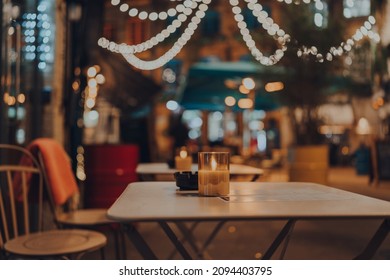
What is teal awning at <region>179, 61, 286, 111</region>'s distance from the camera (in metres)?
7.27

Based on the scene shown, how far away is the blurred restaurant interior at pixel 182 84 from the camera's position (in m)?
3.41

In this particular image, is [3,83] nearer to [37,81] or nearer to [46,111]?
[37,81]

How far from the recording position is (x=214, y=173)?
1491mm

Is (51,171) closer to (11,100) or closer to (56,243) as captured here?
(56,243)

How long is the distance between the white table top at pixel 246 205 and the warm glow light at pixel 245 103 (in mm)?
6752

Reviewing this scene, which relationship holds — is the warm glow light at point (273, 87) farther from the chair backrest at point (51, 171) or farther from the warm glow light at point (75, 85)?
the chair backrest at point (51, 171)

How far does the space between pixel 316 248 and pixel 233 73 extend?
14.4 ft

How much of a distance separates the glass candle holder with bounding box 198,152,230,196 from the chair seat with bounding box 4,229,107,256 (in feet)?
2.50

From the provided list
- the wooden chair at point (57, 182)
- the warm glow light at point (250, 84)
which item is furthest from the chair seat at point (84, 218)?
the warm glow light at point (250, 84)

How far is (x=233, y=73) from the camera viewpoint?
23.9 feet

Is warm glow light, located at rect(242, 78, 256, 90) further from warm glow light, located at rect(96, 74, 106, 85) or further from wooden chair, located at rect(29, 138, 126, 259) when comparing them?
wooden chair, located at rect(29, 138, 126, 259)

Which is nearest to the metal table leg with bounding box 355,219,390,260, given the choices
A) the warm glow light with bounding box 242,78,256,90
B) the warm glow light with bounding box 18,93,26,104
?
the warm glow light with bounding box 18,93,26,104

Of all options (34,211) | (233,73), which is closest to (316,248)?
(34,211)

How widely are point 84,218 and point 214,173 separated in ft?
4.45
